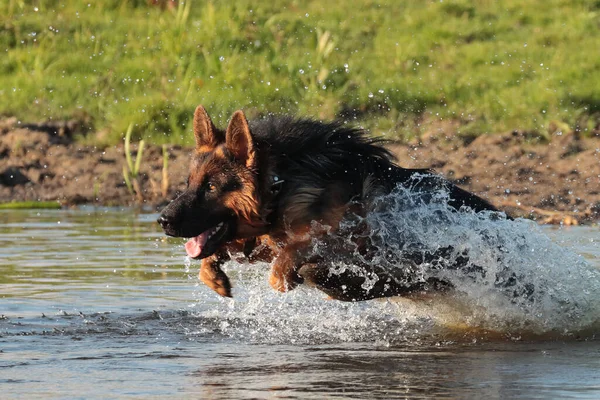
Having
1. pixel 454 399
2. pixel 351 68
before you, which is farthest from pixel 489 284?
pixel 351 68

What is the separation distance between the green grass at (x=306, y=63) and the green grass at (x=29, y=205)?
52.1 inches

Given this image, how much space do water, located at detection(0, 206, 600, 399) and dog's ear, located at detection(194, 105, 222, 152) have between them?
900 millimetres

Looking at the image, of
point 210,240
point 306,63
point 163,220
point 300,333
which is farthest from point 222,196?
point 306,63

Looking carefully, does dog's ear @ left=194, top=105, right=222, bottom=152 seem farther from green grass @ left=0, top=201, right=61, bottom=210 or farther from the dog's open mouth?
green grass @ left=0, top=201, right=61, bottom=210

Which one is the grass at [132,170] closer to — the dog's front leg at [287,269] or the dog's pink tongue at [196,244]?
the dog's pink tongue at [196,244]

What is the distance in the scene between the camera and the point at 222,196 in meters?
6.80

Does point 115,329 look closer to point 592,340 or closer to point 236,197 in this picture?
point 236,197

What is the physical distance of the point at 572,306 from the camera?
7.24 m

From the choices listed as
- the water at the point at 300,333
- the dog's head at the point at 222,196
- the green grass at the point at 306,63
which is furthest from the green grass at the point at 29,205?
the dog's head at the point at 222,196

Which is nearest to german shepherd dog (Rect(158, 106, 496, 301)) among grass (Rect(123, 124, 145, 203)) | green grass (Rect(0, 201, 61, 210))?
grass (Rect(123, 124, 145, 203))

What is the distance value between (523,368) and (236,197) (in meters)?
1.70

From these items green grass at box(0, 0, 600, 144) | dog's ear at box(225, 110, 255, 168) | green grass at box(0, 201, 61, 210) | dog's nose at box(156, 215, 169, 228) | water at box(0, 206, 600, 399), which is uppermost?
green grass at box(0, 0, 600, 144)

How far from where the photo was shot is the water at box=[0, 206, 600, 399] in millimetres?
5633

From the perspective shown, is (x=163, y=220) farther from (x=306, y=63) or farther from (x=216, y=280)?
(x=306, y=63)
